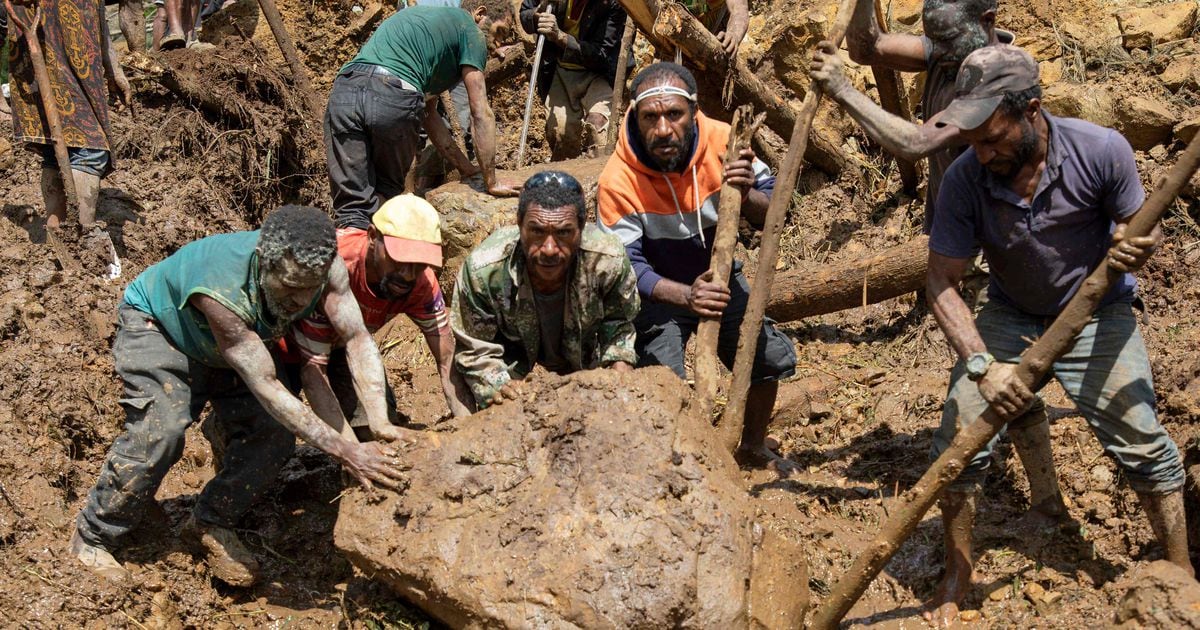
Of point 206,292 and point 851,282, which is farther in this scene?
point 851,282

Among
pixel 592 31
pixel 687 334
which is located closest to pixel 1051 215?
pixel 687 334

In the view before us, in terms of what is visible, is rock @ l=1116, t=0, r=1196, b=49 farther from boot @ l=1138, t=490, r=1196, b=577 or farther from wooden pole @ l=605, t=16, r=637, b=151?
boot @ l=1138, t=490, r=1196, b=577

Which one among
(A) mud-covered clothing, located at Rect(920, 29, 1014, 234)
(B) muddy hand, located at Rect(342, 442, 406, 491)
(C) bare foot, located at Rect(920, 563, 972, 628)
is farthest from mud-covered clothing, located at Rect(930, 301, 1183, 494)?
(B) muddy hand, located at Rect(342, 442, 406, 491)

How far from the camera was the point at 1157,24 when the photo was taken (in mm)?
6918

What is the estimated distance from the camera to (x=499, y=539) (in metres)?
3.70

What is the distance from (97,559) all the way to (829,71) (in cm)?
353

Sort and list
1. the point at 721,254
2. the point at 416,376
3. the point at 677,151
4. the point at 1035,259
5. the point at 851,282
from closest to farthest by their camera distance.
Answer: the point at 1035,259, the point at 721,254, the point at 677,151, the point at 851,282, the point at 416,376

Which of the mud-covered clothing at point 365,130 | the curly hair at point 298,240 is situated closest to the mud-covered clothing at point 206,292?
the curly hair at point 298,240

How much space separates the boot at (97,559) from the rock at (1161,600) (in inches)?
149

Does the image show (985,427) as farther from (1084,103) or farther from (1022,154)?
(1084,103)

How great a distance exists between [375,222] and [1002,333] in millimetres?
2460

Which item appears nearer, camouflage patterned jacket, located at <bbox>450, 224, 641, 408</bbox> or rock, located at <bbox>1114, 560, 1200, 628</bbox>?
rock, located at <bbox>1114, 560, 1200, 628</bbox>

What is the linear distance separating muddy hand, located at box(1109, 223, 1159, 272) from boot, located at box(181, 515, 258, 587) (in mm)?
3516

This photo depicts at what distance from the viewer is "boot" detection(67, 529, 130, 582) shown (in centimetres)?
436
